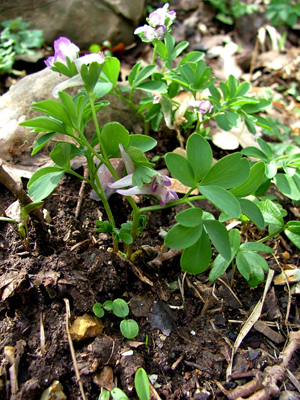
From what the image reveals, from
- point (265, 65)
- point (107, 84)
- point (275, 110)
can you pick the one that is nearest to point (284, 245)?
point (107, 84)

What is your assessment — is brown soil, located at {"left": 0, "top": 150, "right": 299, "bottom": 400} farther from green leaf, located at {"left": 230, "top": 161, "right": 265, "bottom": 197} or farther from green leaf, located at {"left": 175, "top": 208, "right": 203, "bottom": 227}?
green leaf, located at {"left": 230, "top": 161, "right": 265, "bottom": 197}

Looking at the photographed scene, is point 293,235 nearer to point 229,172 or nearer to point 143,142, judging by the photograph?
point 229,172

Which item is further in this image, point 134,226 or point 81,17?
point 81,17

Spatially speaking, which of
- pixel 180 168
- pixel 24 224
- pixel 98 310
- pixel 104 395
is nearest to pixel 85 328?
pixel 98 310

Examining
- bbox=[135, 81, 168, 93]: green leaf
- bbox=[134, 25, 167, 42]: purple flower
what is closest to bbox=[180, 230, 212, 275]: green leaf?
bbox=[135, 81, 168, 93]: green leaf

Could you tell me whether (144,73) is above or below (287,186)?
above

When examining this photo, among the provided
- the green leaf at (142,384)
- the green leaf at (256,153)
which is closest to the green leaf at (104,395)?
the green leaf at (142,384)
